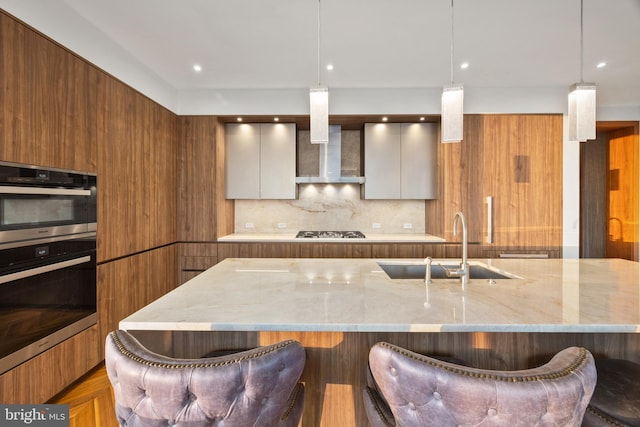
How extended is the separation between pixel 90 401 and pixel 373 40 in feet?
10.6

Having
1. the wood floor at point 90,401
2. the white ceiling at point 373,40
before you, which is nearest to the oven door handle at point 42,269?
the wood floor at point 90,401

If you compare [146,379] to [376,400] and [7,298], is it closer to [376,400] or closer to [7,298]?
[376,400]

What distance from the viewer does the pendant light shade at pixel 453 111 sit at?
5.89 feet

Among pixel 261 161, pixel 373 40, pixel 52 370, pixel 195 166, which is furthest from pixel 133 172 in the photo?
A: pixel 373 40

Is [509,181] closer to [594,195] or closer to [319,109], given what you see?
[594,195]

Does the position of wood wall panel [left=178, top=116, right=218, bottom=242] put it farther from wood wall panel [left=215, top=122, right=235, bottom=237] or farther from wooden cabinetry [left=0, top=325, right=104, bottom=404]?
wooden cabinetry [left=0, top=325, right=104, bottom=404]

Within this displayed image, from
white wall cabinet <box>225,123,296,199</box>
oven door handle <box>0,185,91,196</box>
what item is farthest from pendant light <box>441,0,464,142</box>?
oven door handle <box>0,185,91,196</box>

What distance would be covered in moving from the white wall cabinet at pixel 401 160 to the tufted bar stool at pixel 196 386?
3.10 metres

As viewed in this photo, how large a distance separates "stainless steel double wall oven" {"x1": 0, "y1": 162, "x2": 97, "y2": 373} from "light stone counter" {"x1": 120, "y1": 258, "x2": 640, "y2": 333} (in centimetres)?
103

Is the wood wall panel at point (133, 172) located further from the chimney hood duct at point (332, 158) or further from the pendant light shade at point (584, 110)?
the pendant light shade at point (584, 110)

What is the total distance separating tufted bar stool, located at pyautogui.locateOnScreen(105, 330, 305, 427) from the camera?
77 centimetres

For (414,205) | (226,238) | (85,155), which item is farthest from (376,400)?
(414,205)

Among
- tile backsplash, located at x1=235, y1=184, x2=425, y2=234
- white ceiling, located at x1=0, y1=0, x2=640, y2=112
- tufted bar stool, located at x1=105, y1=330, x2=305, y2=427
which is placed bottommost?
tufted bar stool, located at x1=105, y1=330, x2=305, y2=427

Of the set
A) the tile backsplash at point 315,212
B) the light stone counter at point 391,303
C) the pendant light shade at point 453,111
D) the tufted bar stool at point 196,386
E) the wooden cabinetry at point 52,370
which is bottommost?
the wooden cabinetry at point 52,370
